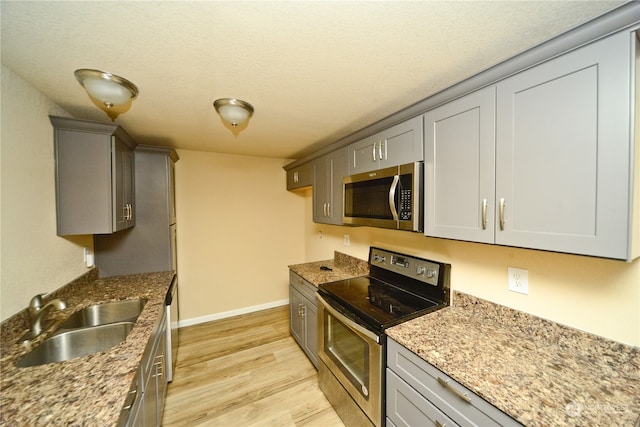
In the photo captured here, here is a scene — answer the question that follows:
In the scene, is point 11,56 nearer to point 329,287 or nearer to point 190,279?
point 329,287

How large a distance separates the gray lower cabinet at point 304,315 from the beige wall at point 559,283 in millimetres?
1118

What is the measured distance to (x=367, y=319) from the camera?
1455 mm

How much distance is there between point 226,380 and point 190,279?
1.42 m

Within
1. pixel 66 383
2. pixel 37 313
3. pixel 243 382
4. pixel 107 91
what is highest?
pixel 107 91

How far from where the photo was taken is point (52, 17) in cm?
86

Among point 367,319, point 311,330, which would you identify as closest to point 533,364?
point 367,319

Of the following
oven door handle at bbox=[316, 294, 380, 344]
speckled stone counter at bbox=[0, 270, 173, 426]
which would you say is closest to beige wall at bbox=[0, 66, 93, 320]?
speckled stone counter at bbox=[0, 270, 173, 426]

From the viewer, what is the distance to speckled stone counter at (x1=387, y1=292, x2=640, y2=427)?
0.80 meters

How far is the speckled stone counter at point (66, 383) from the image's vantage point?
2.58ft

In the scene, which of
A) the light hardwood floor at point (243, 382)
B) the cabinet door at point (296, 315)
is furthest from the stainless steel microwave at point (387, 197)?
the light hardwood floor at point (243, 382)

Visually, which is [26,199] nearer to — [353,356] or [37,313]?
[37,313]

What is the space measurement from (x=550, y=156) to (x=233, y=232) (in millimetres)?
→ 3250

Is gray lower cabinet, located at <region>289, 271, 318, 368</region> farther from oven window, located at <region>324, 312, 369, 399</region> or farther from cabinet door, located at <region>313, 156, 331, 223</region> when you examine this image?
cabinet door, located at <region>313, 156, 331, 223</region>

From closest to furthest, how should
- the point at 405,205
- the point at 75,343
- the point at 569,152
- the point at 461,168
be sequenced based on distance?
1. the point at 569,152
2. the point at 461,168
3. the point at 75,343
4. the point at 405,205
